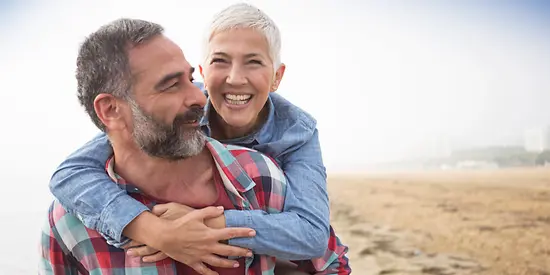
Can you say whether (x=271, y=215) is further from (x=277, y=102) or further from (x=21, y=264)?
(x=21, y=264)

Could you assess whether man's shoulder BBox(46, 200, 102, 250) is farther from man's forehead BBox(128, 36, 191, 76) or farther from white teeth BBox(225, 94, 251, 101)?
white teeth BBox(225, 94, 251, 101)

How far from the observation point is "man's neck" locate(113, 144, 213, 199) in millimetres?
1166

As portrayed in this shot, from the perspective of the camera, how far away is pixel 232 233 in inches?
42.6

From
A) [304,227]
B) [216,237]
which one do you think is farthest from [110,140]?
[304,227]

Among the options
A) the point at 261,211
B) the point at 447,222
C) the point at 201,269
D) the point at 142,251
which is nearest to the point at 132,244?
the point at 142,251

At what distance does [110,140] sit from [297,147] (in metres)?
0.39

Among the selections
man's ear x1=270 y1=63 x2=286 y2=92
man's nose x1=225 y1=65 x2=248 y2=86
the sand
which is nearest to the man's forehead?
man's nose x1=225 y1=65 x2=248 y2=86

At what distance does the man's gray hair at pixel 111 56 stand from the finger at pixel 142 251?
0.27m

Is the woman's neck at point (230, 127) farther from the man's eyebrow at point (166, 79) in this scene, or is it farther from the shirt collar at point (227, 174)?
the man's eyebrow at point (166, 79)

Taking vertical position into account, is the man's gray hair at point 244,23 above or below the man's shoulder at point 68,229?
above

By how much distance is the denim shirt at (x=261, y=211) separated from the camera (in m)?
1.09

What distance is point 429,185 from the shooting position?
19.6 feet

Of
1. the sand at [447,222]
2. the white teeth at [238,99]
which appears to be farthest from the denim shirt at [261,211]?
the sand at [447,222]

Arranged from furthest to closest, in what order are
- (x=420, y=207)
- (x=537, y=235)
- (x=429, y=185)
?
(x=429, y=185) < (x=420, y=207) < (x=537, y=235)
